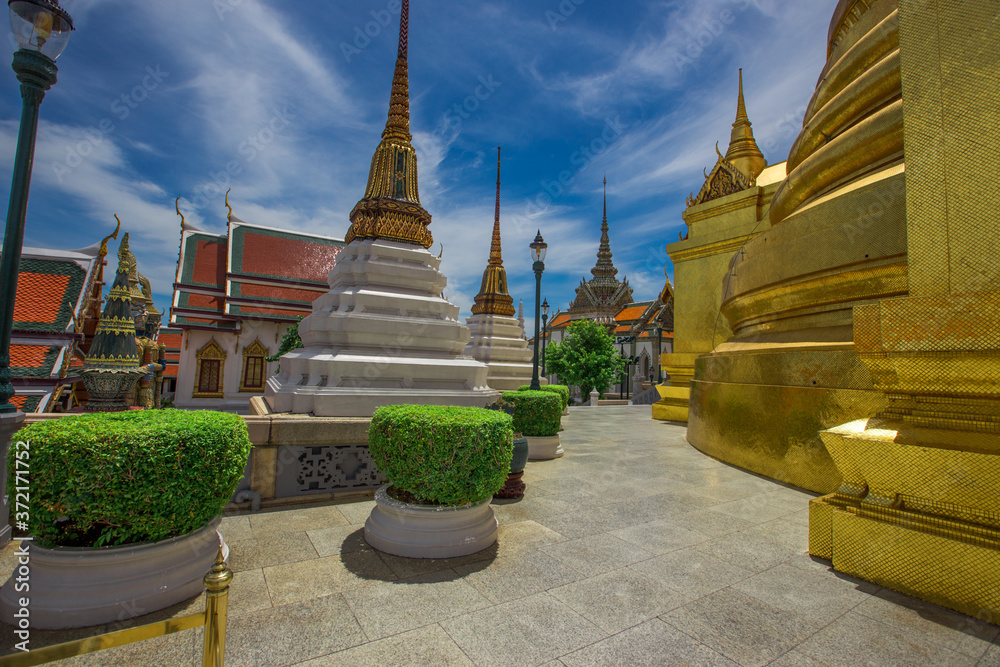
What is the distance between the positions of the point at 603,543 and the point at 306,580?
2436 millimetres

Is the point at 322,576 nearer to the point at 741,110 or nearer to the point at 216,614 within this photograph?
the point at 216,614

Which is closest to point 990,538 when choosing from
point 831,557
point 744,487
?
point 831,557

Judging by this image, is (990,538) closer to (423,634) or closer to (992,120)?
(992,120)

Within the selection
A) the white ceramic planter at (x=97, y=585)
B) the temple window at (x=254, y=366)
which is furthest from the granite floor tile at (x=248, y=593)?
the temple window at (x=254, y=366)

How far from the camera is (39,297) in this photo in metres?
13.8

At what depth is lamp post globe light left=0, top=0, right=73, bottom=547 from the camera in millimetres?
3738

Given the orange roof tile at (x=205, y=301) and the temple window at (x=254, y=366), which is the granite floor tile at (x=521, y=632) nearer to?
the temple window at (x=254, y=366)

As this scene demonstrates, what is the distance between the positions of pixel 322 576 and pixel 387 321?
4.62m

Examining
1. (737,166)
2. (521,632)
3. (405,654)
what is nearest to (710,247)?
(737,166)

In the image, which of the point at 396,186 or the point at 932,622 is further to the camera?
the point at 396,186

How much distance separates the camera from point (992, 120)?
2.95 metres

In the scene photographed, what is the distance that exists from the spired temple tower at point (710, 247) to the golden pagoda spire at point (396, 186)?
8175 millimetres

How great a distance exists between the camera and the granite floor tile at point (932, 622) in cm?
255

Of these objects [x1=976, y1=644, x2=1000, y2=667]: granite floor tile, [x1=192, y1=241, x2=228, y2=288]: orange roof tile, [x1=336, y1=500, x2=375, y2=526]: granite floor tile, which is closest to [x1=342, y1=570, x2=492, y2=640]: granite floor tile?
[x1=336, y1=500, x2=375, y2=526]: granite floor tile
